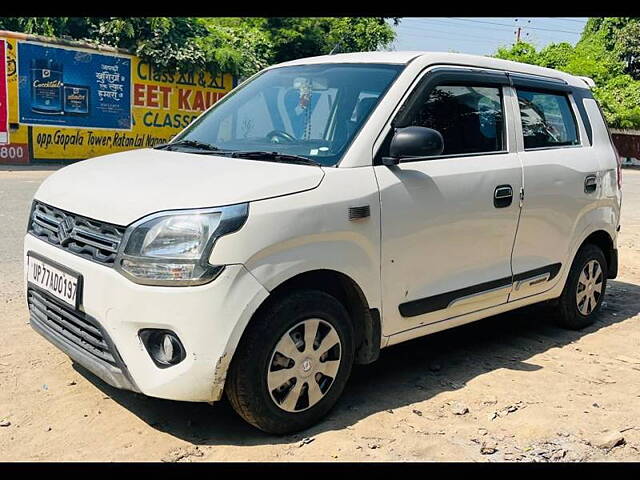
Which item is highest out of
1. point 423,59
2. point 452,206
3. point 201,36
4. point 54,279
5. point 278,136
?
point 201,36

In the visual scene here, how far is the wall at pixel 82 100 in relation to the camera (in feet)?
60.2

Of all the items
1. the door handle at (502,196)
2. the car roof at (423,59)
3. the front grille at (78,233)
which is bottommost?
the front grille at (78,233)

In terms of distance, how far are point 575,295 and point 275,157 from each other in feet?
9.53

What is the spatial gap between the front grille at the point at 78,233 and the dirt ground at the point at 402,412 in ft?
2.89

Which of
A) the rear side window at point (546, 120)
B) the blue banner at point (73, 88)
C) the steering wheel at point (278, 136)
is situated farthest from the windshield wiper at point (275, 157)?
the blue banner at point (73, 88)

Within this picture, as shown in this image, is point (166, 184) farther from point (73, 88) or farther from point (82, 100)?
point (82, 100)

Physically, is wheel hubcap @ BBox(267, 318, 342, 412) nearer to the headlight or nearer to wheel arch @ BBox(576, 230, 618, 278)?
the headlight

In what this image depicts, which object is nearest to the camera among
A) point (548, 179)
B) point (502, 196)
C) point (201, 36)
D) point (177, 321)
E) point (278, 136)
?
point (177, 321)

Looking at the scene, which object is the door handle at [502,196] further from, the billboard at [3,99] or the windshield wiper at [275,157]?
the billboard at [3,99]

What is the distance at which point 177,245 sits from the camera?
3.02 meters

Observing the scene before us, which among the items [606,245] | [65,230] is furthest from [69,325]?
[606,245]

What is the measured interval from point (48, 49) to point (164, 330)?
17.9 meters

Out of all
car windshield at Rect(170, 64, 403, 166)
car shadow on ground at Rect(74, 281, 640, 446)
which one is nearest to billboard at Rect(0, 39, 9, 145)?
car windshield at Rect(170, 64, 403, 166)

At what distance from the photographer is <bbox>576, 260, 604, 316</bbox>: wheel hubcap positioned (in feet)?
17.5
